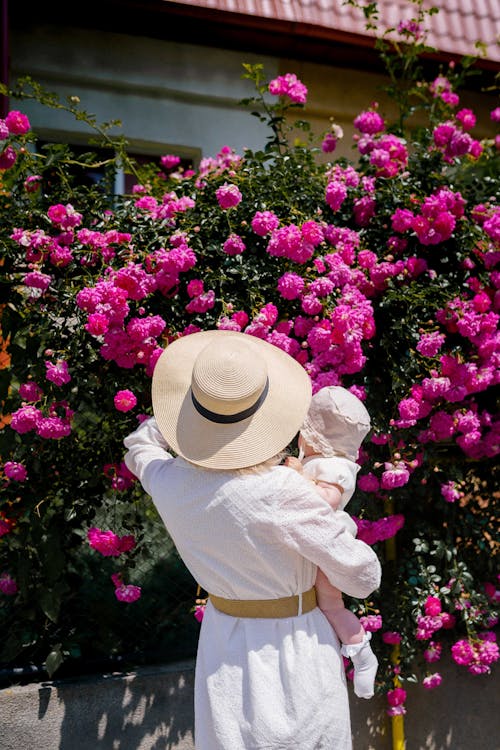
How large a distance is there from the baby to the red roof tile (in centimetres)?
406

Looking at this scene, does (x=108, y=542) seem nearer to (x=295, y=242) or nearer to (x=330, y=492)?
(x=330, y=492)

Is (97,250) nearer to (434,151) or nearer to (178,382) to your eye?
(178,382)

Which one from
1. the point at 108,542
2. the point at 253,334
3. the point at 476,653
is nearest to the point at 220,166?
the point at 253,334

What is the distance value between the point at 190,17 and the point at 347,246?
3005mm

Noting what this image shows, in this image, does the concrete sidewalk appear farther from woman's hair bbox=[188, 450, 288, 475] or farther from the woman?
woman's hair bbox=[188, 450, 288, 475]

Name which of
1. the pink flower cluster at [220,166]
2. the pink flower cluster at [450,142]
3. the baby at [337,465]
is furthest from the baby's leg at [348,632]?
the pink flower cluster at [450,142]

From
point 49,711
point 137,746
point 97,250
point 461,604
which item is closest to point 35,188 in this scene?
point 97,250

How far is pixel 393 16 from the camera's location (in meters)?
5.83

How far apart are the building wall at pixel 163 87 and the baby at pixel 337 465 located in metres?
3.91

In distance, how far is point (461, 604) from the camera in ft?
11.1

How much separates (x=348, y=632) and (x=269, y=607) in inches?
10.1

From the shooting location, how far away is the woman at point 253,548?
1.98 metres

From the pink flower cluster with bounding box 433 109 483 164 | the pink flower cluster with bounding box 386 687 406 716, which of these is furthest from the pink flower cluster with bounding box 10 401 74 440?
the pink flower cluster with bounding box 433 109 483 164

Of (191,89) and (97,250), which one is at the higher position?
(191,89)
